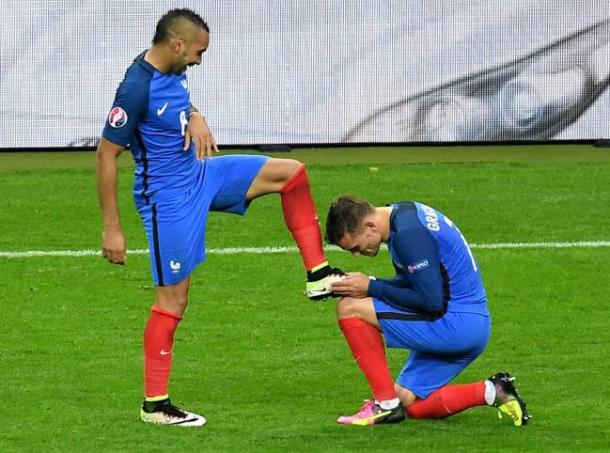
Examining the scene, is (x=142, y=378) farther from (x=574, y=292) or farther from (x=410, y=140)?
(x=410, y=140)

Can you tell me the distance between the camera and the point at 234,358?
9469 mm

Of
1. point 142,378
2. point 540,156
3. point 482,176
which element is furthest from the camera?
point 540,156

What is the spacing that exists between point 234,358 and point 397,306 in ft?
6.05

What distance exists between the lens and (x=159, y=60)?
25.4 feet

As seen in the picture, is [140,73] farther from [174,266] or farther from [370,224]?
[370,224]

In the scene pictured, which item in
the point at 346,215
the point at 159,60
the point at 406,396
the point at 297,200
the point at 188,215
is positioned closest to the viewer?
the point at 346,215

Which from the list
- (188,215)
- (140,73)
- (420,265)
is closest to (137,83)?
(140,73)

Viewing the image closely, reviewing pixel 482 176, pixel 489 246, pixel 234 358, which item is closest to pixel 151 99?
pixel 234 358

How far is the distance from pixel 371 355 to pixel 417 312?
0.30 metres

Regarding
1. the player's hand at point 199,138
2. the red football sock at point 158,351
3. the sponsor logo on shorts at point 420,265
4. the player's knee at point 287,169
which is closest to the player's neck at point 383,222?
the sponsor logo on shorts at point 420,265

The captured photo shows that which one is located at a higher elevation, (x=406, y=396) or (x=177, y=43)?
(x=177, y=43)

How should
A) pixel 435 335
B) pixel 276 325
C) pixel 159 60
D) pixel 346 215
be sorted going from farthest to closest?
1. pixel 276 325
2. pixel 435 335
3. pixel 159 60
4. pixel 346 215

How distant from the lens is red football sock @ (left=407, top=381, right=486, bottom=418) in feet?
25.9

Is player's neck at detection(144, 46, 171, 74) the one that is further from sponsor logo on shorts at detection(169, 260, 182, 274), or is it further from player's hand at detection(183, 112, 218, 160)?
sponsor logo on shorts at detection(169, 260, 182, 274)
